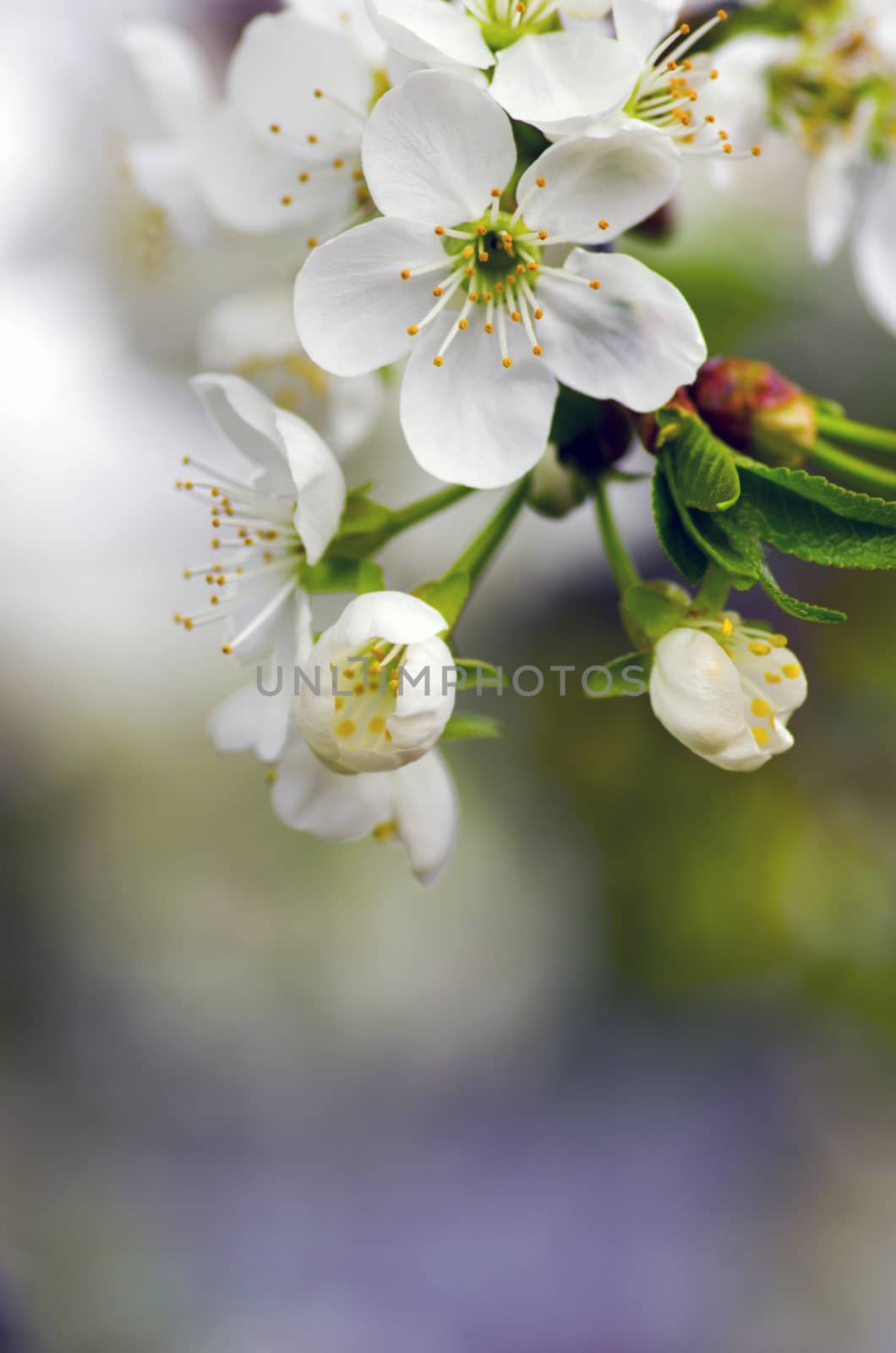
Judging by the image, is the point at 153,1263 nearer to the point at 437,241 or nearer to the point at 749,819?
the point at 749,819

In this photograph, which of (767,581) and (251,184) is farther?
(251,184)

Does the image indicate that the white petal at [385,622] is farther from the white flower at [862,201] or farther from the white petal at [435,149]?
the white flower at [862,201]

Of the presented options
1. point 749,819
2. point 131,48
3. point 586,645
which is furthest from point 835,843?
point 131,48

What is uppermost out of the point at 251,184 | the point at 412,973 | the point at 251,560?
the point at 251,184

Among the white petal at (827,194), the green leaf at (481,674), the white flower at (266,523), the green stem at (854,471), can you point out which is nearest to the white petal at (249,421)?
the white flower at (266,523)

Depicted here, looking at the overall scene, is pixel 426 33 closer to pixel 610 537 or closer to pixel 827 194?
pixel 610 537

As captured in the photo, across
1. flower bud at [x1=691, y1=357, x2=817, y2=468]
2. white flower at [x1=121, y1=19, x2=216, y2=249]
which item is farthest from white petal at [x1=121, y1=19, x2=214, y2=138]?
flower bud at [x1=691, y1=357, x2=817, y2=468]

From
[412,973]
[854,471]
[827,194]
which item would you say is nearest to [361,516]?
[854,471]
